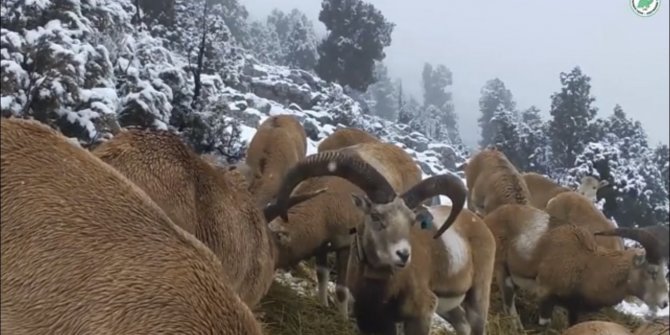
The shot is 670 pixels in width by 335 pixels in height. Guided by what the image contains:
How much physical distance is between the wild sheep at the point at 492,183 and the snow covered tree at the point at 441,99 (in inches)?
456

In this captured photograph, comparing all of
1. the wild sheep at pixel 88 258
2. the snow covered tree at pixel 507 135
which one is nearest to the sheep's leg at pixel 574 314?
the wild sheep at pixel 88 258

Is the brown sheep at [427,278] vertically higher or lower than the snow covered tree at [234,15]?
lower

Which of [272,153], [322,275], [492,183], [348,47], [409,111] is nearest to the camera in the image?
[322,275]

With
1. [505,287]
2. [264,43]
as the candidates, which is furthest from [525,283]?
[264,43]

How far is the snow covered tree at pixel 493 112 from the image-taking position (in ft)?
88.1

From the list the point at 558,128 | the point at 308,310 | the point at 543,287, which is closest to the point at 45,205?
the point at 308,310

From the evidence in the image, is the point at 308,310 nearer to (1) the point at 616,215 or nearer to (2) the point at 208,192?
(2) the point at 208,192

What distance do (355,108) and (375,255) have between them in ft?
70.4

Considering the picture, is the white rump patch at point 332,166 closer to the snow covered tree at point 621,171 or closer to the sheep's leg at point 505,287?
the snow covered tree at point 621,171

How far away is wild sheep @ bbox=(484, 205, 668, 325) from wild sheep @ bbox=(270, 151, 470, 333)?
10.3 ft

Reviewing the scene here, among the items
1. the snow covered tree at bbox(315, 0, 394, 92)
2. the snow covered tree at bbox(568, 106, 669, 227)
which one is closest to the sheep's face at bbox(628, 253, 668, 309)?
the snow covered tree at bbox(568, 106, 669, 227)

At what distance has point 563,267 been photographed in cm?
1098

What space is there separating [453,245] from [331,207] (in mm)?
1615

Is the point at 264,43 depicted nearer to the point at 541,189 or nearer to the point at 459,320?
the point at 541,189
